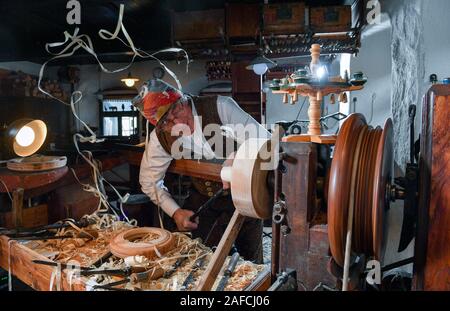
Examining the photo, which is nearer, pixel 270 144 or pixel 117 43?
pixel 270 144

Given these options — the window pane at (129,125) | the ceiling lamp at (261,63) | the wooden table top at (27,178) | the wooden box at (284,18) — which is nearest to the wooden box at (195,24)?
the wooden box at (284,18)

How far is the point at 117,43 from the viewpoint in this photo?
17.8 feet

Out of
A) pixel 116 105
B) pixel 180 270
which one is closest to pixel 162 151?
pixel 180 270

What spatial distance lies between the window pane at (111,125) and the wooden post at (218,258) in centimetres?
732

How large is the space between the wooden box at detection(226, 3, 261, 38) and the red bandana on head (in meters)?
2.61

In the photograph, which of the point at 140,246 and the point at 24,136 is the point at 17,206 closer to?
the point at 24,136

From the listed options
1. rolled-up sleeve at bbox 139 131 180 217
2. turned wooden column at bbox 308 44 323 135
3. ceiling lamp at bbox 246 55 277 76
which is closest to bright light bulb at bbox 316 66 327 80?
turned wooden column at bbox 308 44 323 135

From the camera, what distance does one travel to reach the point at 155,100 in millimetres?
2047

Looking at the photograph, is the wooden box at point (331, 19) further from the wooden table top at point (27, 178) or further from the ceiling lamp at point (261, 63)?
the wooden table top at point (27, 178)

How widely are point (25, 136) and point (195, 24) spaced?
328 centimetres

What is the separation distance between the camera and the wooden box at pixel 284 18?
13.4 feet
